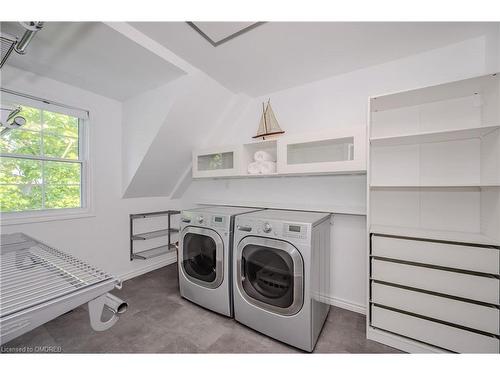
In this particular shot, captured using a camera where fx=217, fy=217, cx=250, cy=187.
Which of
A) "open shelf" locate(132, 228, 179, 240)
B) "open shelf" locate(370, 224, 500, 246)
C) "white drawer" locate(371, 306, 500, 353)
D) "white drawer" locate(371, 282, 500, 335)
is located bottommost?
"white drawer" locate(371, 306, 500, 353)

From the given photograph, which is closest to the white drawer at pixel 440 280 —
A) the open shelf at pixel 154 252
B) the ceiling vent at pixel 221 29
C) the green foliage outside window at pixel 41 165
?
the ceiling vent at pixel 221 29

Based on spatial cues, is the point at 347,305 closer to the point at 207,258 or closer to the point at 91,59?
the point at 207,258

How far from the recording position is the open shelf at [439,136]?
1.38 metres

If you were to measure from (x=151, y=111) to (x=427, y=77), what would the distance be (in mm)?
2569

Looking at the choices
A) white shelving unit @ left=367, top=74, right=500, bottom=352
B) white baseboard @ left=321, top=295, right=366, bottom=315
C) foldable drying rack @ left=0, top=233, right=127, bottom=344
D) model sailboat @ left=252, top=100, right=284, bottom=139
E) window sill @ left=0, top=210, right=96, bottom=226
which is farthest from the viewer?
model sailboat @ left=252, top=100, right=284, bottom=139

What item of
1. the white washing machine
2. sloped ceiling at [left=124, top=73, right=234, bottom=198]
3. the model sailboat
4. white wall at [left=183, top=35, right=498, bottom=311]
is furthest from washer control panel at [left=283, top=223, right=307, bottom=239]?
sloped ceiling at [left=124, top=73, right=234, bottom=198]

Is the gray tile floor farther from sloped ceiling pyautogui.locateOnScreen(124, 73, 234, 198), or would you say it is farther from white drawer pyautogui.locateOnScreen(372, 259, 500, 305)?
sloped ceiling pyautogui.locateOnScreen(124, 73, 234, 198)

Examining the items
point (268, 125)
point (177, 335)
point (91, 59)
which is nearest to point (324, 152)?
point (268, 125)

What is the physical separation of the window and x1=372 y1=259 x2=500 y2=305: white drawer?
2.99 metres

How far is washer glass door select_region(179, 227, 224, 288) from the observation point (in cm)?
193

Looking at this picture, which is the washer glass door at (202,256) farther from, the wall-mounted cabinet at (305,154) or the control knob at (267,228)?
the wall-mounted cabinet at (305,154)

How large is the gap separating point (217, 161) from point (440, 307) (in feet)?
7.45

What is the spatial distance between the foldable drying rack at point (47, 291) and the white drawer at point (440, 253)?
1.66 meters
